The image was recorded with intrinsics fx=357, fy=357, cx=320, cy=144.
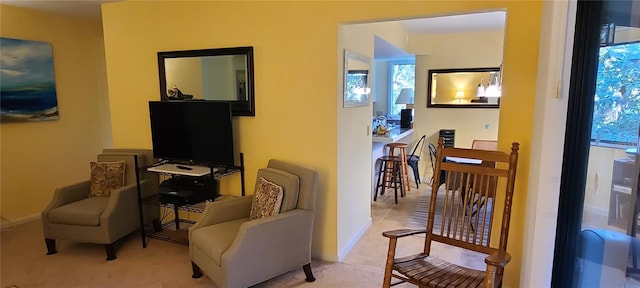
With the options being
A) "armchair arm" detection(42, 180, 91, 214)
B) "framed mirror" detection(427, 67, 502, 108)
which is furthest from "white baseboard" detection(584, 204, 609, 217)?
"armchair arm" detection(42, 180, 91, 214)

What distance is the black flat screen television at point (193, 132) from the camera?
3.07 metres

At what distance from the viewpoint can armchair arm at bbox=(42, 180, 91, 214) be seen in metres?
3.23

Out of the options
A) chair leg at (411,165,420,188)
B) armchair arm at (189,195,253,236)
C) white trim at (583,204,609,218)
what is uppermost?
white trim at (583,204,609,218)

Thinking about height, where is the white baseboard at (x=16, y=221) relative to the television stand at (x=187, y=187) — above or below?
below

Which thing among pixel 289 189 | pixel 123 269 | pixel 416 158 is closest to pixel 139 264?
pixel 123 269

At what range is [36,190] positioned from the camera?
417 cm

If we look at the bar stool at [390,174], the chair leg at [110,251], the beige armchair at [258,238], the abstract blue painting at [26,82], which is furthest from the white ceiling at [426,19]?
the chair leg at [110,251]

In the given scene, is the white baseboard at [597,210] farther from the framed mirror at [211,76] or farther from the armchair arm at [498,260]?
the framed mirror at [211,76]

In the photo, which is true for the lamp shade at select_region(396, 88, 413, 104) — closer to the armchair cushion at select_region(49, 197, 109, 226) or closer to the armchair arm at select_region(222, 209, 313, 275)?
the armchair arm at select_region(222, 209, 313, 275)

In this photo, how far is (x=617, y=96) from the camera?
5.39 feet

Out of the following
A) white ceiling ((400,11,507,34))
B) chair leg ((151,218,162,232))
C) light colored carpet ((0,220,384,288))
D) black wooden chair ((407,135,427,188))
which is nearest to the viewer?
light colored carpet ((0,220,384,288))

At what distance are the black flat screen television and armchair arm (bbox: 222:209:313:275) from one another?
87 cm

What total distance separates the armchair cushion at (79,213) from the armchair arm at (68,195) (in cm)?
8

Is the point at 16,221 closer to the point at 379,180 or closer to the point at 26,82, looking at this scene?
the point at 26,82
